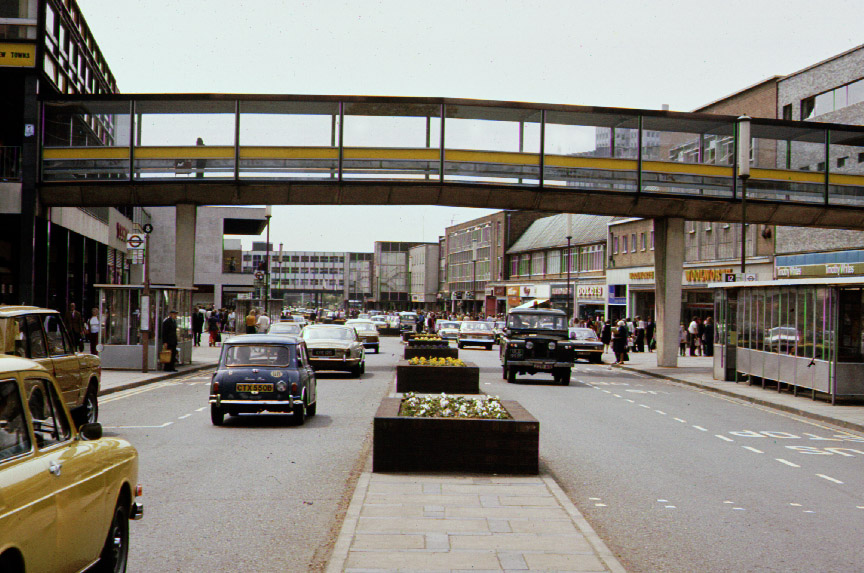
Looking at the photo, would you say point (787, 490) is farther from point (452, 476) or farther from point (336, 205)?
point (336, 205)

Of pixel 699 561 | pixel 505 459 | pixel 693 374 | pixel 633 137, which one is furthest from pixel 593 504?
pixel 633 137

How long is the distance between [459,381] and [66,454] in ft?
52.1

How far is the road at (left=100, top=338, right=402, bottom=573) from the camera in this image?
6.96m

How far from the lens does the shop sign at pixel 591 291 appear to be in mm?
74250

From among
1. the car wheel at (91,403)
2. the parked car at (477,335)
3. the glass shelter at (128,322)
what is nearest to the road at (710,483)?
the car wheel at (91,403)

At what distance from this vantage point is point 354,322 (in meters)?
48.0

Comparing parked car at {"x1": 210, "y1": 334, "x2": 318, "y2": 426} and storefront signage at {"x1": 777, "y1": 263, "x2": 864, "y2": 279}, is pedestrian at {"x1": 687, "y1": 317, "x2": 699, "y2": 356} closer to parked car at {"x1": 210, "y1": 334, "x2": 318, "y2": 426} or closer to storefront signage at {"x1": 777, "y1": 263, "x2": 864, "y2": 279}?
storefront signage at {"x1": 777, "y1": 263, "x2": 864, "y2": 279}

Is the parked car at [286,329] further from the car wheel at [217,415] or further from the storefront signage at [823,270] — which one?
the storefront signage at [823,270]

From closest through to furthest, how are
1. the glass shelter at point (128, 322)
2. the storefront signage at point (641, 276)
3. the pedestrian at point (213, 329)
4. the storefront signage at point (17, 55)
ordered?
the glass shelter at point (128, 322) < the storefront signage at point (17, 55) < the pedestrian at point (213, 329) < the storefront signage at point (641, 276)

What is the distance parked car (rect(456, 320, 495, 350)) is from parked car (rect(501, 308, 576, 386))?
2530 cm

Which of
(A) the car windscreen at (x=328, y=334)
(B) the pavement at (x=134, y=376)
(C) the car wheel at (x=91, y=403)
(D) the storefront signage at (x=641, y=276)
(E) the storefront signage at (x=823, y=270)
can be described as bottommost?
(B) the pavement at (x=134, y=376)

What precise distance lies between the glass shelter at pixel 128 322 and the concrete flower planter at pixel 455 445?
60.5 feet

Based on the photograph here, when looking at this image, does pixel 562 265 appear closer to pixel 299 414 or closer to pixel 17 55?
pixel 17 55

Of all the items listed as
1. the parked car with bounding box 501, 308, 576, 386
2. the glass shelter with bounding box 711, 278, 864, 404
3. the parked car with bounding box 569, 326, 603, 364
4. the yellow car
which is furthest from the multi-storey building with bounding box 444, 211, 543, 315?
the yellow car
